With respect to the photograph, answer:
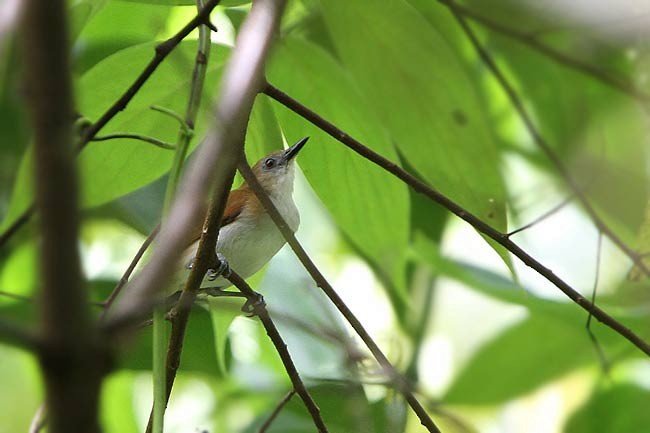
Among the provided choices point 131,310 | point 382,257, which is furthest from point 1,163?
point 131,310

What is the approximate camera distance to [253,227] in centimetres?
188

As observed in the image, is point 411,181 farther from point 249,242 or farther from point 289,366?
point 249,242

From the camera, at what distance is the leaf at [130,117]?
1.22m

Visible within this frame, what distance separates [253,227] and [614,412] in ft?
2.62

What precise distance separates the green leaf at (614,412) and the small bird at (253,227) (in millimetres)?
686

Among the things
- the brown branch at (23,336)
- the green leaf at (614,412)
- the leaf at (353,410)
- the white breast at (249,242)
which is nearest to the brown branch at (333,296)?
the leaf at (353,410)

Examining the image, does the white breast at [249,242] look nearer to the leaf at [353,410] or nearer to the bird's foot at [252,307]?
the leaf at [353,410]

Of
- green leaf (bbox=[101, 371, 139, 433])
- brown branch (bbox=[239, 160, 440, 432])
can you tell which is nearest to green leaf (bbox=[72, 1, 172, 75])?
brown branch (bbox=[239, 160, 440, 432])

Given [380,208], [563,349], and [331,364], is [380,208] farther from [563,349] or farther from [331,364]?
[563,349]

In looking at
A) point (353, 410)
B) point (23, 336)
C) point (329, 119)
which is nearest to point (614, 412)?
point (329, 119)

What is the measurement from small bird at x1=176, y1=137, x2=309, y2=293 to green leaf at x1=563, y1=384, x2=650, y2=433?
69cm

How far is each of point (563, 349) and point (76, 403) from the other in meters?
1.85

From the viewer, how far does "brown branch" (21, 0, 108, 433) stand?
1.09ft

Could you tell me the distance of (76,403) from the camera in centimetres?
33
